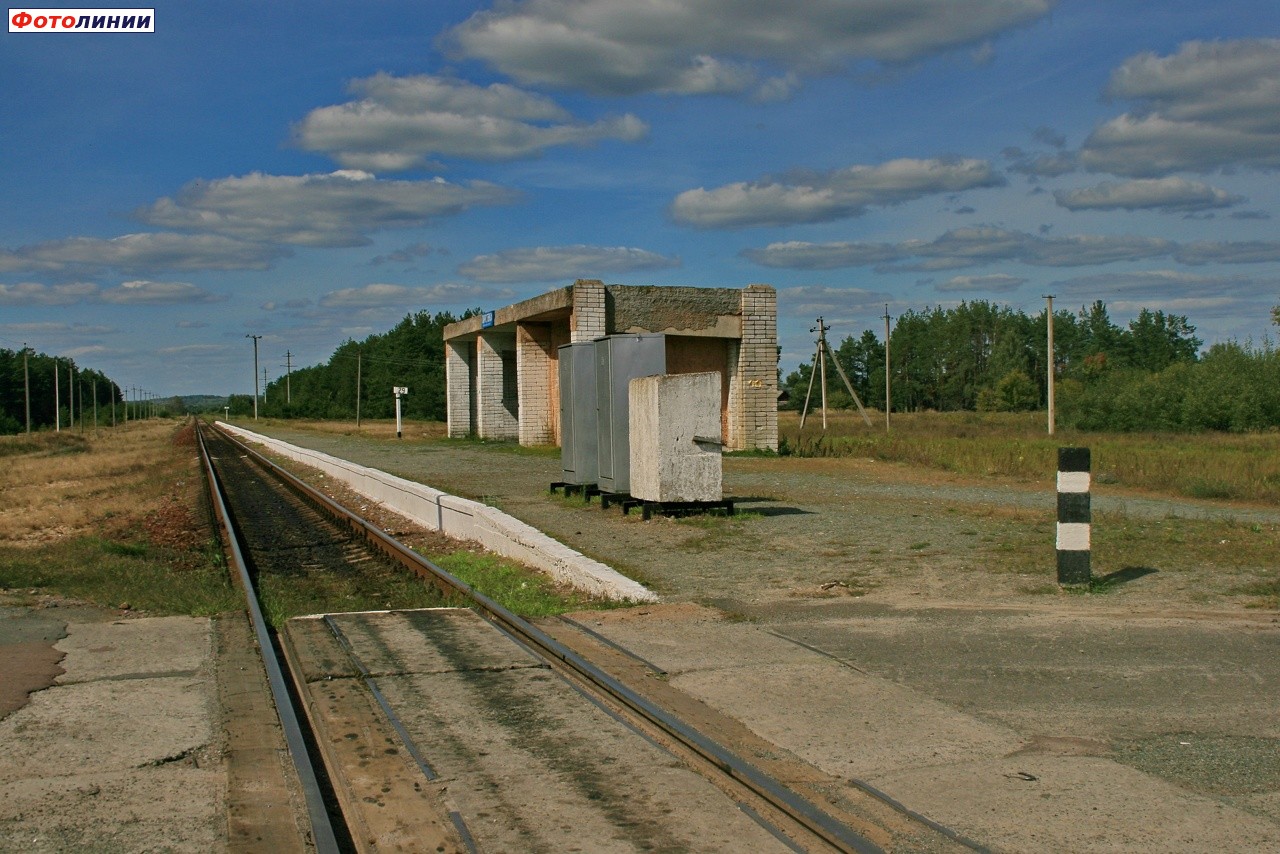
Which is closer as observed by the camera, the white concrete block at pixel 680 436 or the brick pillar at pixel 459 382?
the white concrete block at pixel 680 436

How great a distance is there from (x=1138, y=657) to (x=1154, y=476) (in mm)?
16780

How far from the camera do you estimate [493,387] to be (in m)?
42.5

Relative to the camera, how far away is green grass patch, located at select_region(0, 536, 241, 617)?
993 cm

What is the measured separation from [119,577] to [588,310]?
64.2ft

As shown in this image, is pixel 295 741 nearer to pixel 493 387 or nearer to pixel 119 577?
pixel 119 577

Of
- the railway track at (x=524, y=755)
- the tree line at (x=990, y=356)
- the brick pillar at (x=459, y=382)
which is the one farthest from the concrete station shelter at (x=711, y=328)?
the tree line at (x=990, y=356)

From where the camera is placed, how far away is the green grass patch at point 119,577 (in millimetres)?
9930

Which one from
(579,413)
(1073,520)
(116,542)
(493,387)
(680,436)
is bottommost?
(116,542)

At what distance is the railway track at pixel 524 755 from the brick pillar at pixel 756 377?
23.6 m

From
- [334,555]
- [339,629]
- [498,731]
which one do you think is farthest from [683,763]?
[334,555]

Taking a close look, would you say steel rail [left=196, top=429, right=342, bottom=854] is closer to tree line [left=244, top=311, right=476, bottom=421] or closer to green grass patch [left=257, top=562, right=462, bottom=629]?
green grass patch [left=257, top=562, right=462, bottom=629]

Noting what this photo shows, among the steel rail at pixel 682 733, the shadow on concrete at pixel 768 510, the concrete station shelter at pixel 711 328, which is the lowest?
the steel rail at pixel 682 733

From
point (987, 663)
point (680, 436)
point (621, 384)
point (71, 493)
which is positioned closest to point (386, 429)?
point (71, 493)

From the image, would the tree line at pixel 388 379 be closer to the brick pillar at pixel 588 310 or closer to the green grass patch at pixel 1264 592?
the brick pillar at pixel 588 310
